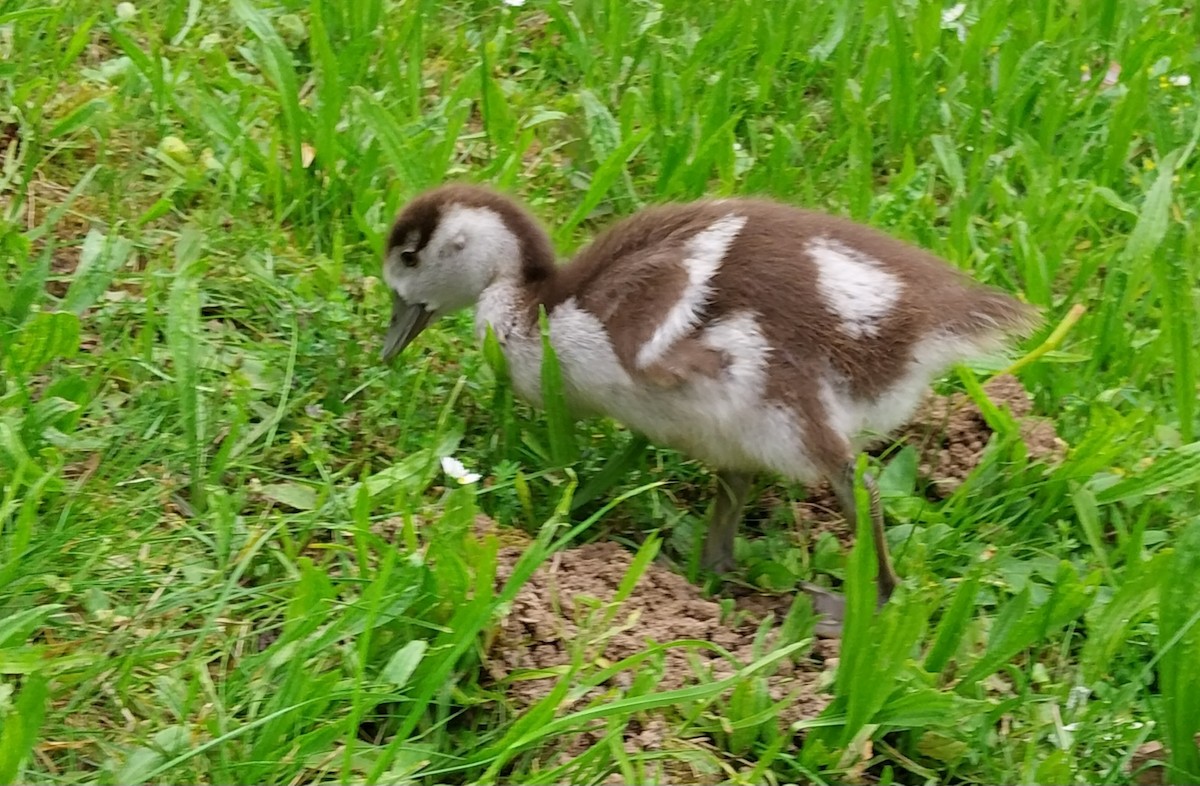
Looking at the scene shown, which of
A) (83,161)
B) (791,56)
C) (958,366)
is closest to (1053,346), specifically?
(958,366)

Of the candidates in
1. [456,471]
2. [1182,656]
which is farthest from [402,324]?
[1182,656]

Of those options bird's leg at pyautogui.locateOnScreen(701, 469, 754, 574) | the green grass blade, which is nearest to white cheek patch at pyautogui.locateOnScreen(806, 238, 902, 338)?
bird's leg at pyautogui.locateOnScreen(701, 469, 754, 574)

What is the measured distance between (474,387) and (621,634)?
0.83 meters

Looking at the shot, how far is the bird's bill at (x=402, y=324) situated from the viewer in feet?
9.93

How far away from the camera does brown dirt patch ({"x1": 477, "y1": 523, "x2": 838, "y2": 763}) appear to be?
2.29m

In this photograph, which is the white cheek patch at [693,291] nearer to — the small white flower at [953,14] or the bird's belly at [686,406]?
the bird's belly at [686,406]

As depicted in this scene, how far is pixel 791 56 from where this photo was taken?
13.7ft

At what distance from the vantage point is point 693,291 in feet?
8.52

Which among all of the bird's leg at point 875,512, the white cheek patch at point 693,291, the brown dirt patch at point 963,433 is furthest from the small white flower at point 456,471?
the brown dirt patch at point 963,433

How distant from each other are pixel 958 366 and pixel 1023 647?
743 mm

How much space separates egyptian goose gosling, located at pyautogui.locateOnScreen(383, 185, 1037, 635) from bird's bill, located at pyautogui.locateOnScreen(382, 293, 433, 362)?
258 millimetres

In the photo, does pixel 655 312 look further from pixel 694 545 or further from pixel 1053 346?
pixel 1053 346

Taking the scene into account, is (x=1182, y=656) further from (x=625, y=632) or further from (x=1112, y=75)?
(x=1112, y=75)

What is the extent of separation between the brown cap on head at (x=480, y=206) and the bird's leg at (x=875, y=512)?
0.78 meters
